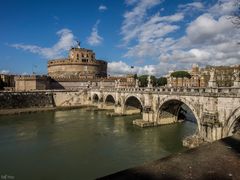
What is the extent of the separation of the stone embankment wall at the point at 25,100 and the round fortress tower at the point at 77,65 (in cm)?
1610

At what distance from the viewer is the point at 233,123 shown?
47.1 feet

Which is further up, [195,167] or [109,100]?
[195,167]

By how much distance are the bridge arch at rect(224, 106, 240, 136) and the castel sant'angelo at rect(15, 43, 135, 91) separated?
38.8 m

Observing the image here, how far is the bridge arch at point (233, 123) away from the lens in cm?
1414

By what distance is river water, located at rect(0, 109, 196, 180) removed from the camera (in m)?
13.0

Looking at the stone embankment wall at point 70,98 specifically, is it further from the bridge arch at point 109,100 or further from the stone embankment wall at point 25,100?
the bridge arch at point 109,100

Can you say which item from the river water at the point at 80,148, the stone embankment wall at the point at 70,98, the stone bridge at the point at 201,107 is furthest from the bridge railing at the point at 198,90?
the stone embankment wall at the point at 70,98

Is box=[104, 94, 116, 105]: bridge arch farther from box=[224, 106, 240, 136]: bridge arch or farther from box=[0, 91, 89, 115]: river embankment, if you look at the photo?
box=[224, 106, 240, 136]: bridge arch

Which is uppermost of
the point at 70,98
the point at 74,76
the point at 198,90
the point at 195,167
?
the point at 74,76

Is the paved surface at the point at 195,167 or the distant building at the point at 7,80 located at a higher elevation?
the distant building at the point at 7,80

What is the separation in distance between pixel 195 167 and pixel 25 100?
42.1m

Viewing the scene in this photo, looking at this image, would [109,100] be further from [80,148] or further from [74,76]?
[80,148]

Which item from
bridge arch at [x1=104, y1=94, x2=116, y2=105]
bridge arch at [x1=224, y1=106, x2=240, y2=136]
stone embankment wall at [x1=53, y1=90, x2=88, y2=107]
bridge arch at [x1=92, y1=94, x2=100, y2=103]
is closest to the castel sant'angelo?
bridge arch at [x1=92, y1=94, x2=100, y2=103]

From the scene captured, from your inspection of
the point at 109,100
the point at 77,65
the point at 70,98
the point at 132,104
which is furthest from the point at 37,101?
the point at 77,65
